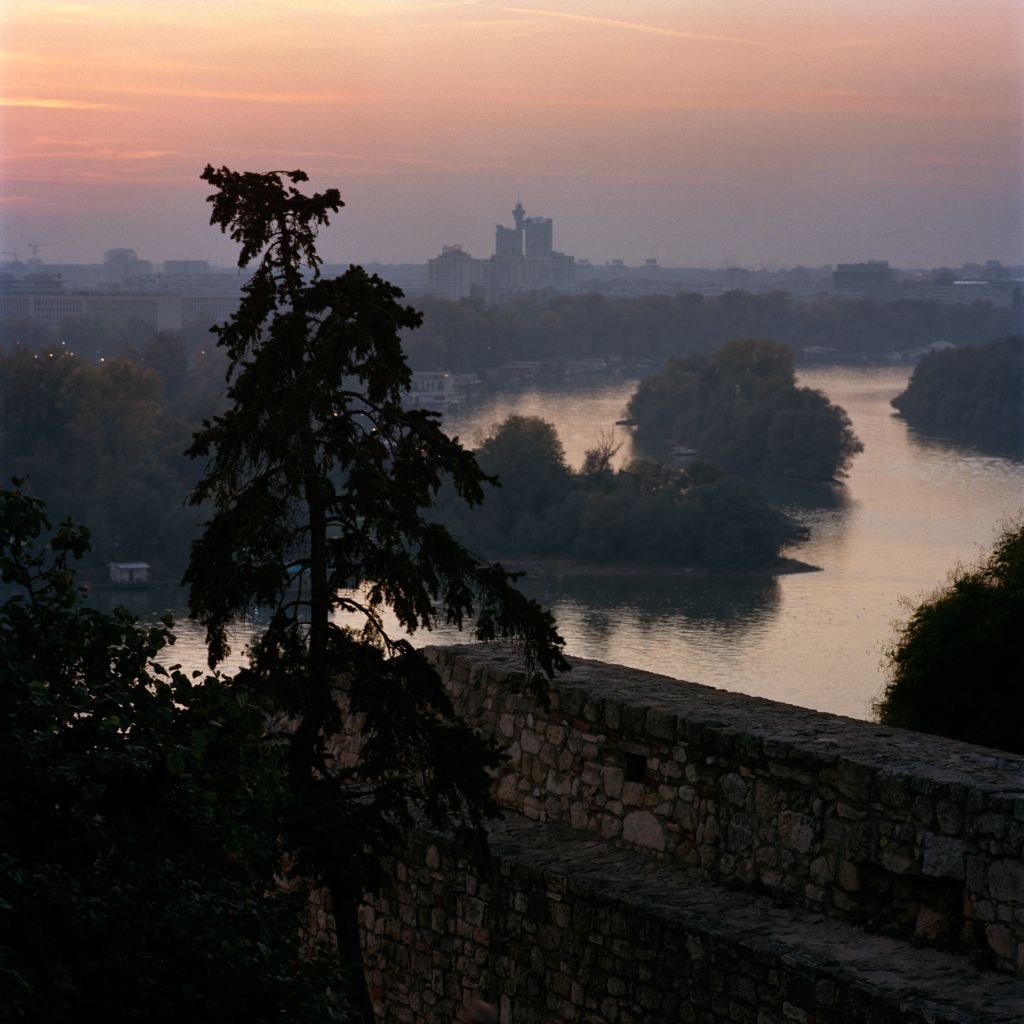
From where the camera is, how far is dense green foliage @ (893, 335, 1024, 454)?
65500 millimetres

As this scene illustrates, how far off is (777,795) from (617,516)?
1644 inches

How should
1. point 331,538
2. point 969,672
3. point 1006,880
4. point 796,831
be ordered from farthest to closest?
point 969,672, point 331,538, point 796,831, point 1006,880

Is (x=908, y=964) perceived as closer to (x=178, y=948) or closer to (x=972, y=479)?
(x=178, y=948)

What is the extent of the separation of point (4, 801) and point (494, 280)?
5816 inches

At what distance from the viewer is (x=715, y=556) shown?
44.3 meters

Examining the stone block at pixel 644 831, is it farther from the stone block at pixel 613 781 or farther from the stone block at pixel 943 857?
the stone block at pixel 943 857

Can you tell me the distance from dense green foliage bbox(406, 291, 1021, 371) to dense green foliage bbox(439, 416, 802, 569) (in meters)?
33.7

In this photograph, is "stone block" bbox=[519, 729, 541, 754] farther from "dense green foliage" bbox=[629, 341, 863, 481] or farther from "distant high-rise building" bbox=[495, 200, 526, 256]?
"distant high-rise building" bbox=[495, 200, 526, 256]

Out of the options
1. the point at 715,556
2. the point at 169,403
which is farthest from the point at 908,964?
the point at 169,403

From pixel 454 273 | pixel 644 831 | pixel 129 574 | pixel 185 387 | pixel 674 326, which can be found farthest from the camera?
pixel 454 273

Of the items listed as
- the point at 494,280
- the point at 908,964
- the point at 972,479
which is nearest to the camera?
the point at 908,964

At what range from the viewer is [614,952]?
17.1 feet

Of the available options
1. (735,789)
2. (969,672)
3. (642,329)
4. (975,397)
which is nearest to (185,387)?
(975,397)

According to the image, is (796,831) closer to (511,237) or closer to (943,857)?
(943,857)
